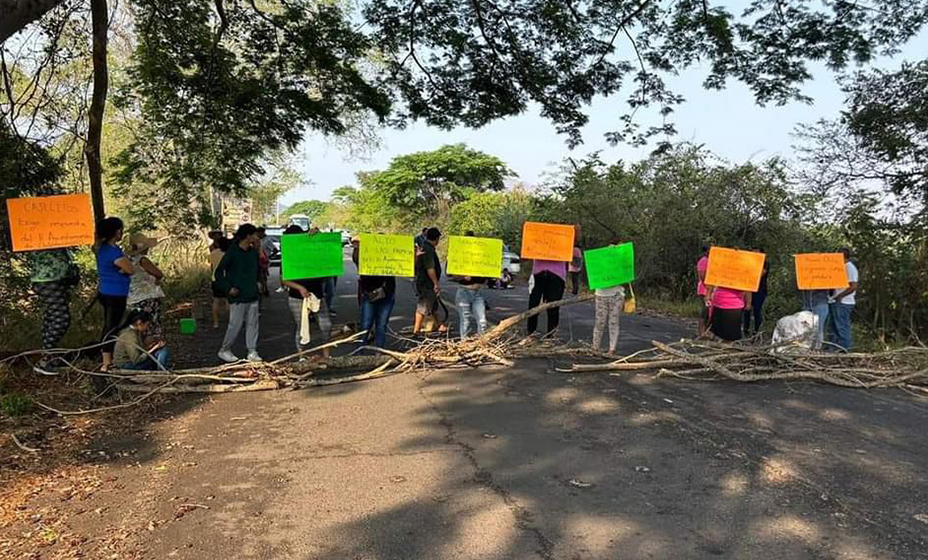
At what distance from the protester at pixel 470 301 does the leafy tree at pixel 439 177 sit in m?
31.5

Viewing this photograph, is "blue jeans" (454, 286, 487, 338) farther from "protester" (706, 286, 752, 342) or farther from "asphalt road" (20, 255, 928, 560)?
"protester" (706, 286, 752, 342)

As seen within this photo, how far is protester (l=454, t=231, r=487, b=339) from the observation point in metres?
8.33

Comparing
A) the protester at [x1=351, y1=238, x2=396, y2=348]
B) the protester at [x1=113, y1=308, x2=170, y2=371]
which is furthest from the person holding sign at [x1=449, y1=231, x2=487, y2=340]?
the protester at [x1=113, y1=308, x2=170, y2=371]

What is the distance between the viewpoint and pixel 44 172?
8758 mm

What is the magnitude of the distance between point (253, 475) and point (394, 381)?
2704mm

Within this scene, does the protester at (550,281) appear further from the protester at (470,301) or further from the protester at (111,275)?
the protester at (111,275)

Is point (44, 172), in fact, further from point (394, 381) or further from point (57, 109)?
point (394, 381)

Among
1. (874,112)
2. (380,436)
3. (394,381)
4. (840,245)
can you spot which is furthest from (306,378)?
(874,112)

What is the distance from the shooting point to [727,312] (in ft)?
26.7

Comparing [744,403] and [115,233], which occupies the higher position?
[115,233]

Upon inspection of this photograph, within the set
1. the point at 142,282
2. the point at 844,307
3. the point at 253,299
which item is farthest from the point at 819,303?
the point at 142,282

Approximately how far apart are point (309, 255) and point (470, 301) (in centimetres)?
216

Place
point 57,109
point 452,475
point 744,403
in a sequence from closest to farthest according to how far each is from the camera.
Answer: point 452,475 → point 744,403 → point 57,109

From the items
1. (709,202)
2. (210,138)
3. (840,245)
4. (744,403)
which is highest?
(210,138)
